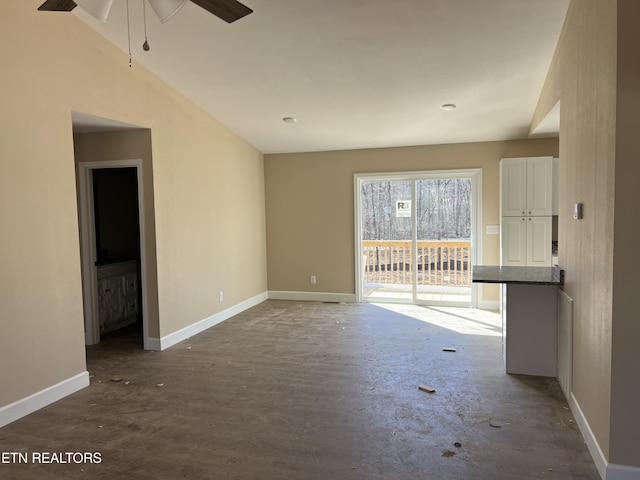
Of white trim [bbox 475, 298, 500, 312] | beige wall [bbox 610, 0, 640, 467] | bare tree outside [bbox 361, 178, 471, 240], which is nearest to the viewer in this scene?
beige wall [bbox 610, 0, 640, 467]

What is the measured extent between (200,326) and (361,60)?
135 inches

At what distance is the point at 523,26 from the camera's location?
10.7 ft

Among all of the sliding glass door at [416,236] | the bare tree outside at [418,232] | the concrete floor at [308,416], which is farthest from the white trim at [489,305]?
the concrete floor at [308,416]

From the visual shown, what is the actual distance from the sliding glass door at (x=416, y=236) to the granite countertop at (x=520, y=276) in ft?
7.10

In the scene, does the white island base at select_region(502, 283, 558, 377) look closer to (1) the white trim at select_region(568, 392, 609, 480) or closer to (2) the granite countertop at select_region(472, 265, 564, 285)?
(2) the granite countertop at select_region(472, 265, 564, 285)

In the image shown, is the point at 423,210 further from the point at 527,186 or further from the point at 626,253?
the point at 626,253

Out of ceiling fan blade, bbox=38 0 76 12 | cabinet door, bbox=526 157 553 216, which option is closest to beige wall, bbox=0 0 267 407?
ceiling fan blade, bbox=38 0 76 12

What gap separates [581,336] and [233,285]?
4.33 meters

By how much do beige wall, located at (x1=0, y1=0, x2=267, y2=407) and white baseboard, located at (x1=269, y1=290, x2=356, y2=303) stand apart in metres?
2.23

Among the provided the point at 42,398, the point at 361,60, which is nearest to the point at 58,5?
the point at 361,60

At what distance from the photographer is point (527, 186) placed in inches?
207

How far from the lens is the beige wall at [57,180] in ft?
9.64

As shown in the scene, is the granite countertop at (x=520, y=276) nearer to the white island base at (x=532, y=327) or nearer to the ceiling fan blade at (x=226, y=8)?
the white island base at (x=532, y=327)

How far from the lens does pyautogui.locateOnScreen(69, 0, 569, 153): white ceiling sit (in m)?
3.18
